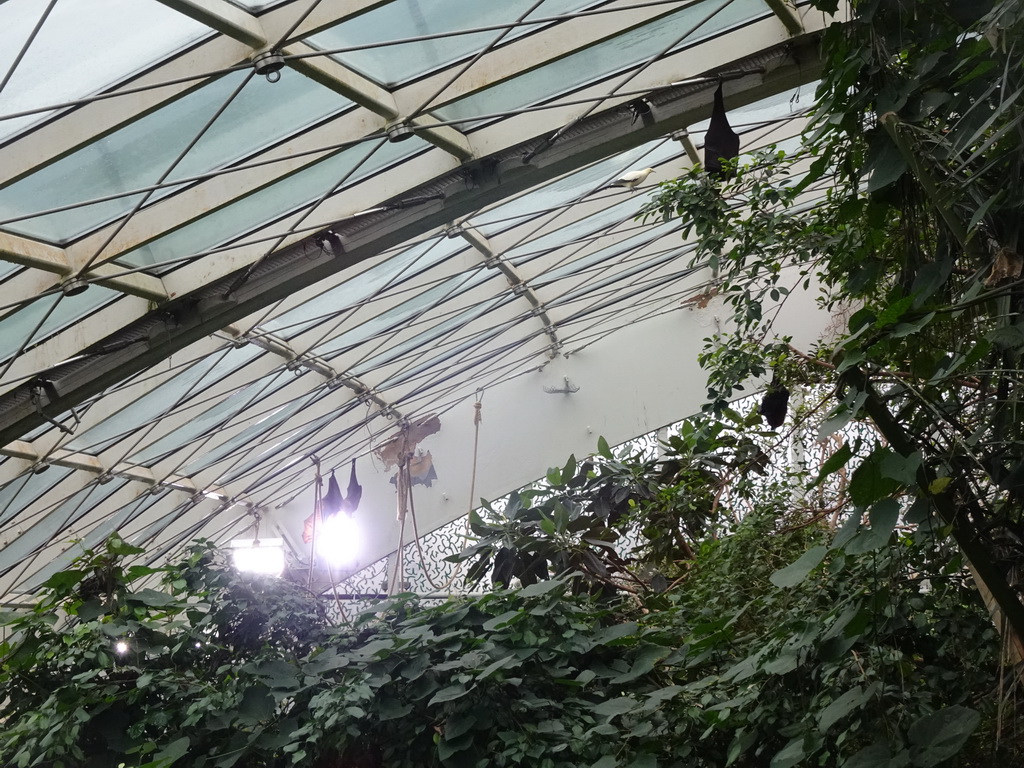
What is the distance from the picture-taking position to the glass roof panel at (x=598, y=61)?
7.29 metres

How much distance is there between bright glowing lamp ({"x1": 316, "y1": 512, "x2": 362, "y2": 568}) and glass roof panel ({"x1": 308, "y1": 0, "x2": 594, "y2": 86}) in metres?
10.8

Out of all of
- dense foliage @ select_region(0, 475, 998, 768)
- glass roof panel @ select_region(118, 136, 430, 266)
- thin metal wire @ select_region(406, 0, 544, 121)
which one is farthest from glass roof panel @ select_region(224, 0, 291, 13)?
dense foliage @ select_region(0, 475, 998, 768)

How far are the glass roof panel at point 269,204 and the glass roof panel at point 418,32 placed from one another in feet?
2.36

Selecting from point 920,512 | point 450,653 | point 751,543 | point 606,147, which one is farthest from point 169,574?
point 606,147

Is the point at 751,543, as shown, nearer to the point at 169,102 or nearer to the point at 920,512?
the point at 920,512

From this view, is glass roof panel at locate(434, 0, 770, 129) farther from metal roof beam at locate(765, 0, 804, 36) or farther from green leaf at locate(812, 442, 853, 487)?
green leaf at locate(812, 442, 853, 487)

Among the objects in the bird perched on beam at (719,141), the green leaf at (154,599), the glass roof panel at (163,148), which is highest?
the glass roof panel at (163,148)

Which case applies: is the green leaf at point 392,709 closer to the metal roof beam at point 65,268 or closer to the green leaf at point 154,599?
the green leaf at point 154,599

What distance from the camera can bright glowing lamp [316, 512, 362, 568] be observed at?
16500mm

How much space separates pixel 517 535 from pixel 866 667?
260cm

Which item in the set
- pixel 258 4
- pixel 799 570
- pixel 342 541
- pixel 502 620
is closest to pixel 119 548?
pixel 502 620

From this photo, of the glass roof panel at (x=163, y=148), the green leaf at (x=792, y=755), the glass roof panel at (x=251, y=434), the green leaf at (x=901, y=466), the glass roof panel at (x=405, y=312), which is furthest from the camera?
the glass roof panel at (x=251, y=434)

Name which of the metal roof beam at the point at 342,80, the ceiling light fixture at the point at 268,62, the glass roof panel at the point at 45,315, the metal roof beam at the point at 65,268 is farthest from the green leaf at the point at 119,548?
the glass roof panel at the point at 45,315

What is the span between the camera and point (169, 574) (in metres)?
4.92
